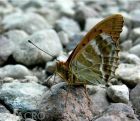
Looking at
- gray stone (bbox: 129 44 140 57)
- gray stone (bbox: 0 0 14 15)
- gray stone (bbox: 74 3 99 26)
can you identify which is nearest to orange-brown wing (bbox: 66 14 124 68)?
gray stone (bbox: 129 44 140 57)

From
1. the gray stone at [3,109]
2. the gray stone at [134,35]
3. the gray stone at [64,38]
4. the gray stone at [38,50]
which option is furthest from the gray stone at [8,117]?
the gray stone at [134,35]

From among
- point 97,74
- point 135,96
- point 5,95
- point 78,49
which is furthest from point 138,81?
point 5,95

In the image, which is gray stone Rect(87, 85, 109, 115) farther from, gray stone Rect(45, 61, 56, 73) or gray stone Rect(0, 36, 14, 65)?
gray stone Rect(0, 36, 14, 65)

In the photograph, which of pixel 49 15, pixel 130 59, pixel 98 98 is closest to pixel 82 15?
pixel 49 15

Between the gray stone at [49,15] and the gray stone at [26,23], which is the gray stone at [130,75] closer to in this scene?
the gray stone at [26,23]

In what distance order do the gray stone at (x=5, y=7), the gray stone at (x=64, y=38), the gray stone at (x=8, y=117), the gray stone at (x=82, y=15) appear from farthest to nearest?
the gray stone at (x=5, y=7)
the gray stone at (x=82, y=15)
the gray stone at (x=64, y=38)
the gray stone at (x=8, y=117)

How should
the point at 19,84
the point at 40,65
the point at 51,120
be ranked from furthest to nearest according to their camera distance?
the point at 40,65 < the point at 19,84 < the point at 51,120

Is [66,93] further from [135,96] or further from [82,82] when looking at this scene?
[135,96]
